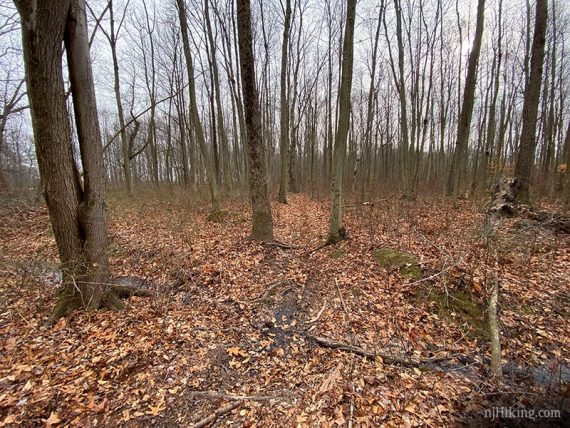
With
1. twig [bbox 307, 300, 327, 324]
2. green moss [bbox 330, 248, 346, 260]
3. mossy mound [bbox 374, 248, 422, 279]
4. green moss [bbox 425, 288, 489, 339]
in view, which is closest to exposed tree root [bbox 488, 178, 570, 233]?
mossy mound [bbox 374, 248, 422, 279]

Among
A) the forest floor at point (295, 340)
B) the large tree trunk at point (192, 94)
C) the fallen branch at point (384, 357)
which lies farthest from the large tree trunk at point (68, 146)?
the large tree trunk at point (192, 94)

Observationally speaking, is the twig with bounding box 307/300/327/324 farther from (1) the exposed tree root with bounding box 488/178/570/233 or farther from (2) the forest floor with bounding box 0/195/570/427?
(1) the exposed tree root with bounding box 488/178/570/233

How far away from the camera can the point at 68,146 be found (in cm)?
336

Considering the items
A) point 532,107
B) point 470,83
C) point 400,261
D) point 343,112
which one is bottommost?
point 400,261

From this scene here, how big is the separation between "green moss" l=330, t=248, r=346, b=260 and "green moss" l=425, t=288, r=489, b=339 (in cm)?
208

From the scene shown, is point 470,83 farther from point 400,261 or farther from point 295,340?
point 295,340

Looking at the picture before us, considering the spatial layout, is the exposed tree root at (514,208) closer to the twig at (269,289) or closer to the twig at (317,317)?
the twig at (317,317)

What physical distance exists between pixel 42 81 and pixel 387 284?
19.0ft

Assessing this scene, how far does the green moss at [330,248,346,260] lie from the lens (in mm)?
5918

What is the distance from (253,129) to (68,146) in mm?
3711

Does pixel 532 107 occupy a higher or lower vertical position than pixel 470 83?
lower

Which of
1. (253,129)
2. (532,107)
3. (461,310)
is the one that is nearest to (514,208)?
(532,107)

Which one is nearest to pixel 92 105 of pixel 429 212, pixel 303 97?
pixel 429 212

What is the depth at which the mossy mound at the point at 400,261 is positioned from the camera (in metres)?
4.69
